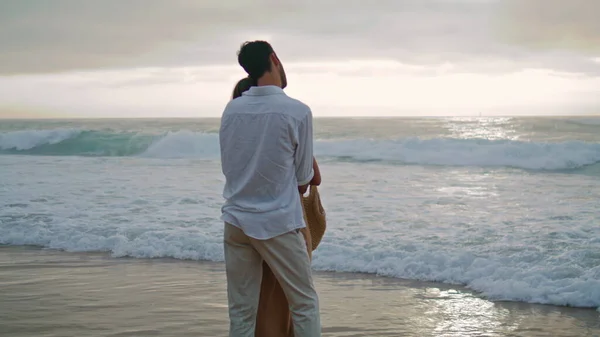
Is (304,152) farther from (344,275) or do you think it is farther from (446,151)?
(446,151)

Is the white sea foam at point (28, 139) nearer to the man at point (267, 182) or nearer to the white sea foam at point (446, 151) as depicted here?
the white sea foam at point (446, 151)

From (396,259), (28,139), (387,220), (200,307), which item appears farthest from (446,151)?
(200,307)

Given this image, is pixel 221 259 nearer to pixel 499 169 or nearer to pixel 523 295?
pixel 523 295

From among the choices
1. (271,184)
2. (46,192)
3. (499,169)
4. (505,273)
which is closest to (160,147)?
(499,169)

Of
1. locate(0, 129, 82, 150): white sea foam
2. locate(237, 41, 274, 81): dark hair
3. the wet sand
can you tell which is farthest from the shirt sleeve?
locate(0, 129, 82, 150): white sea foam

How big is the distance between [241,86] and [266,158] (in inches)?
17.0

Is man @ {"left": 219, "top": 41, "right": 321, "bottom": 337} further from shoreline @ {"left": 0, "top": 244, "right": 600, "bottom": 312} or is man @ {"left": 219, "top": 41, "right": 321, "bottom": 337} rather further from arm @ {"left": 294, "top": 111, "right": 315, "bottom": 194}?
shoreline @ {"left": 0, "top": 244, "right": 600, "bottom": 312}

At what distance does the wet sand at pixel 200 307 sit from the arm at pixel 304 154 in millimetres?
1975

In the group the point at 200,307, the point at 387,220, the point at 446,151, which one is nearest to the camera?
the point at 200,307

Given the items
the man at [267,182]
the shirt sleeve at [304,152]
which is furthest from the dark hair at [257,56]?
the shirt sleeve at [304,152]

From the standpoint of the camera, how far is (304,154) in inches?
102

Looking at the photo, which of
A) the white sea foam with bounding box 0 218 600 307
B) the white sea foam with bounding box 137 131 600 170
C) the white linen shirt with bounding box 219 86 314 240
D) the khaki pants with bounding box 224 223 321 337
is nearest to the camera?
the white linen shirt with bounding box 219 86 314 240

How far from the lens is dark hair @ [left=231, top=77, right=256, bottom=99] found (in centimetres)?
278

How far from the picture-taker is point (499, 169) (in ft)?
62.6
